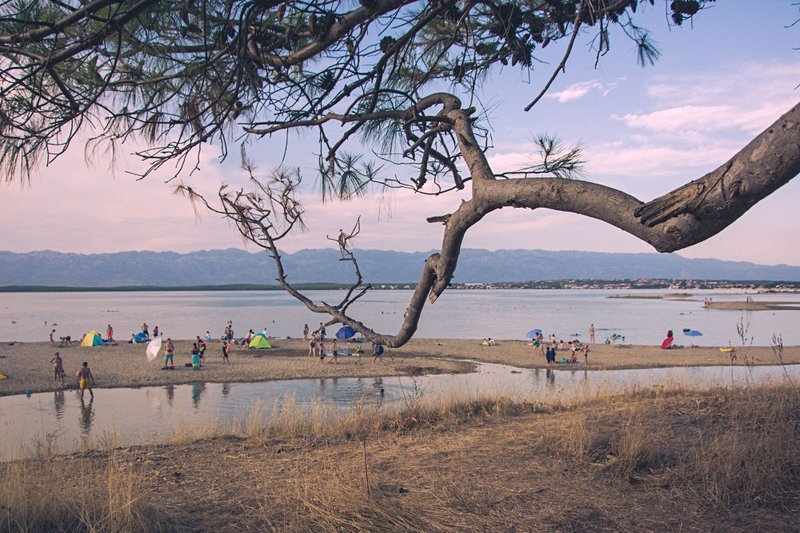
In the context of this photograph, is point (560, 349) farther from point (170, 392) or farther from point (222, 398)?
point (170, 392)

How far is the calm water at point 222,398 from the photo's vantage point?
39.6 ft

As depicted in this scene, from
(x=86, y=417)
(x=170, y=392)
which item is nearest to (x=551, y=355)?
(x=170, y=392)

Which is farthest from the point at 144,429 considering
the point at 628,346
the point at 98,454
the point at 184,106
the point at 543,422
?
the point at 628,346

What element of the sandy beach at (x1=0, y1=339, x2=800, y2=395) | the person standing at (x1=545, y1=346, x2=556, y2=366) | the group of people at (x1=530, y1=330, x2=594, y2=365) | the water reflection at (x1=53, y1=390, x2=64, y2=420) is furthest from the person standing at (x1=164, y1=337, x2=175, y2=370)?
the group of people at (x1=530, y1=330, x2=594, y2=365)

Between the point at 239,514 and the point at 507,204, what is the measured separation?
328cm

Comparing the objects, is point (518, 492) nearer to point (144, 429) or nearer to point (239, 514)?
point (239, 514)

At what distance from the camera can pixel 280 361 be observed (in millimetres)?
26797

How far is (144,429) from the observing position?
13.1m

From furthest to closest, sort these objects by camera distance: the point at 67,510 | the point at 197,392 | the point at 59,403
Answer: the point at 197,392 < the point at 59,403 < the point at 67,510

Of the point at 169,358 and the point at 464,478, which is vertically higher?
the point at 464,478

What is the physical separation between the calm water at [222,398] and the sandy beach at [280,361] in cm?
125

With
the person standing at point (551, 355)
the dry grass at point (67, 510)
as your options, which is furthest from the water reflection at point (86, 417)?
the person standing at point (551, 355)

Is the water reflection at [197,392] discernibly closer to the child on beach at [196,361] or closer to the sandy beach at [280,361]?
the sandy beach at [280,361]

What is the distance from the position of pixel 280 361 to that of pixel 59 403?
10.7 meters
